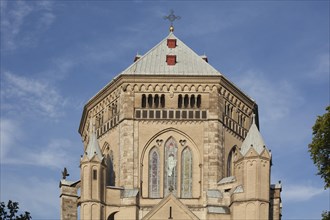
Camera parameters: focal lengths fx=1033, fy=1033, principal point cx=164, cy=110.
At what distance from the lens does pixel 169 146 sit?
248ft

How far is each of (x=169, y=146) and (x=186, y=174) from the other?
7.99 feet

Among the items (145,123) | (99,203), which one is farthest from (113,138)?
(99,203)

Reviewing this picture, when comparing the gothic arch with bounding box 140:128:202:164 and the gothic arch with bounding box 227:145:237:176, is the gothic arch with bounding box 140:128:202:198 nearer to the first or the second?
the gothic arch with bounding box 140:128:202:164

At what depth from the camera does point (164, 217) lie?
230 feet

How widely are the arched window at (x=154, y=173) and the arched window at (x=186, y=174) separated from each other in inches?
71.4

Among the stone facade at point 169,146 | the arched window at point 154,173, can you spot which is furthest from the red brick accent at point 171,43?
Answer: the arched window at point 154,173

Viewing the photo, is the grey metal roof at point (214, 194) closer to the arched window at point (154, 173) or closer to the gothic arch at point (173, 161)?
the gothic arch at point (173, 161)

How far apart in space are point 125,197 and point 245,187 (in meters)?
8.46

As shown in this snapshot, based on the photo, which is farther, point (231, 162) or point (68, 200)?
point (231, 162)

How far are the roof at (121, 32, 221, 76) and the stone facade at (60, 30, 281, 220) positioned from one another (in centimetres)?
8

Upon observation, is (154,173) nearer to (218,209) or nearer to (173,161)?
(173,161)

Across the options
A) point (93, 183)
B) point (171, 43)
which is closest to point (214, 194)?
point (93, 183)

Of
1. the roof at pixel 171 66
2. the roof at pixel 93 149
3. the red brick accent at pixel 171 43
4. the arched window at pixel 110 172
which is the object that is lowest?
the arched window at pixel 110 172

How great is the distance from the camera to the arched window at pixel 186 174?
74250 millimetres
